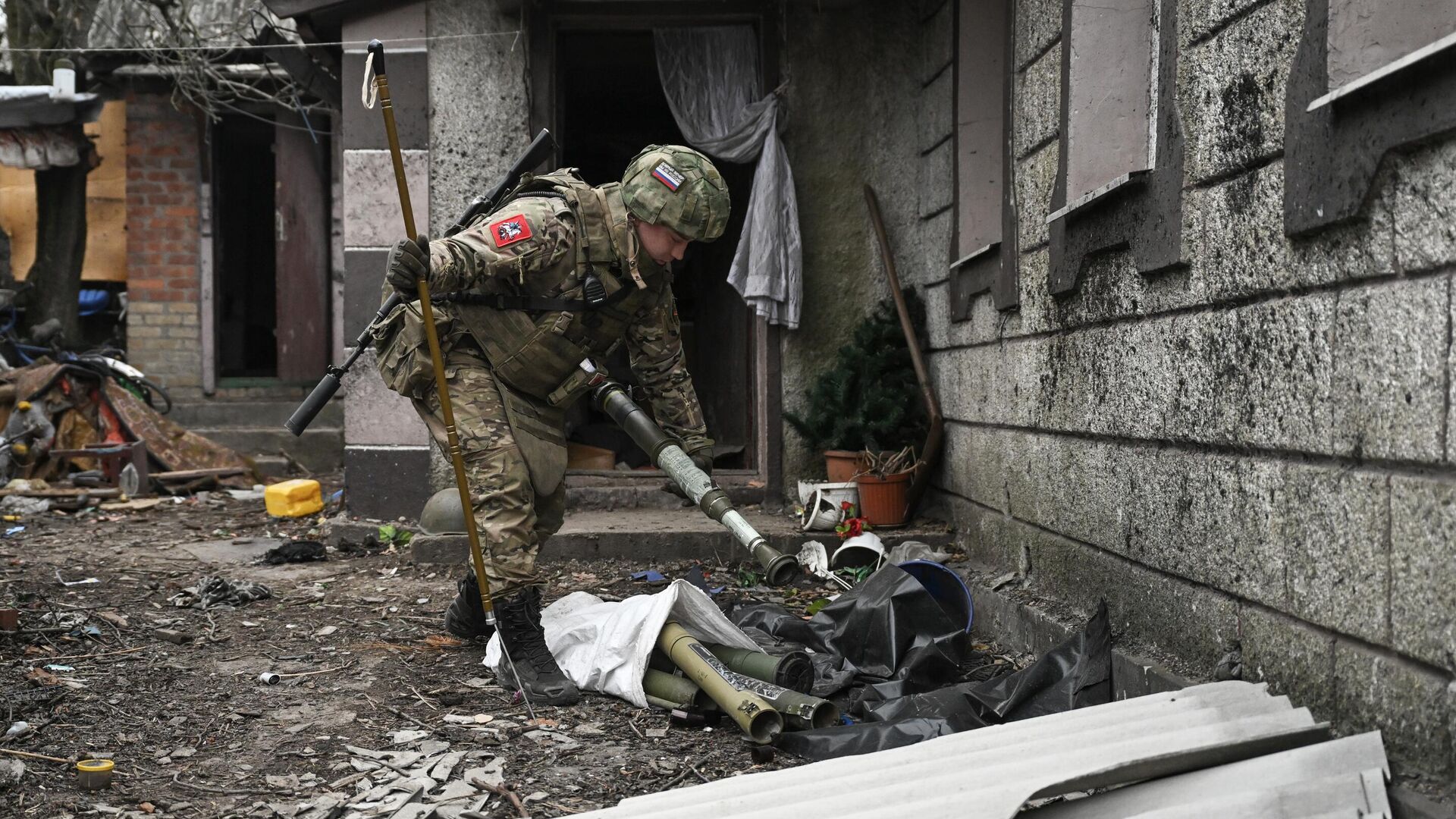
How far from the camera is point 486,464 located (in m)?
4.09

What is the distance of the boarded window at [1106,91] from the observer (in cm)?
389

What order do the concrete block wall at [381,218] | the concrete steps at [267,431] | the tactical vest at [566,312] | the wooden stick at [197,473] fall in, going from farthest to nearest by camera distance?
the concrete steps at [267,431], the wooden stick at [197,473], the concrete block wall at [381,218], the tactical vest at [566,312]

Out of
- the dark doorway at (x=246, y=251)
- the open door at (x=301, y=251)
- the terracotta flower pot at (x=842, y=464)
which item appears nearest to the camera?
the terracotta flower pot at (x=842, y=464)

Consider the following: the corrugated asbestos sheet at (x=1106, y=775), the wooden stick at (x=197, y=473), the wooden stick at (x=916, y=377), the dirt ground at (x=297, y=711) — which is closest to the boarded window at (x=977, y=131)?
the wooden stick at (x=916, y=377)

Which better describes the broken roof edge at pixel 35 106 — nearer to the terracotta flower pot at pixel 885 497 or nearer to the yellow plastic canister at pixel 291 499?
the yellow plastic canister at pixel 291 499

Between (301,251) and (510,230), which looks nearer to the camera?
(510,230)

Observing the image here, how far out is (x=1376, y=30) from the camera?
246cm

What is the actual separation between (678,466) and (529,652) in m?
0.88

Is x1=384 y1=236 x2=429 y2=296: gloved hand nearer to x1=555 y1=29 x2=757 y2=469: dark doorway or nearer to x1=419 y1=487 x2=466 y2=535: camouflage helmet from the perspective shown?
x1=419 y1=487 x2=466 y2=535: camouflage helmet

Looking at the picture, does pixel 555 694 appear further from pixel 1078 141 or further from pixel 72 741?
pixel 1078 141

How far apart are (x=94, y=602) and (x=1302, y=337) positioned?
5.35m

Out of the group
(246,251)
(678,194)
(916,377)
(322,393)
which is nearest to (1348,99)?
(678,194)

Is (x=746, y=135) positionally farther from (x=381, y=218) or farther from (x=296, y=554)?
(x=296, y=554)

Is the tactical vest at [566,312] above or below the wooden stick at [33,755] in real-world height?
above
